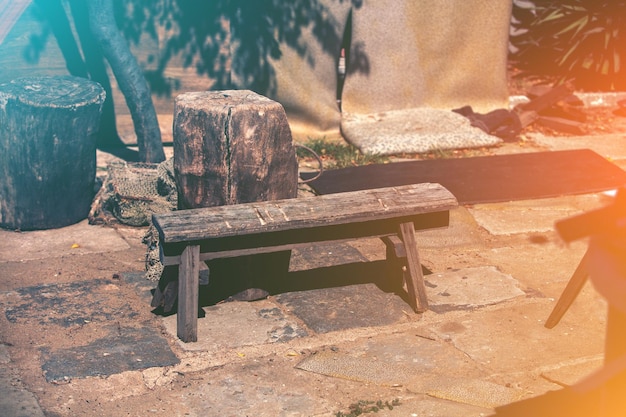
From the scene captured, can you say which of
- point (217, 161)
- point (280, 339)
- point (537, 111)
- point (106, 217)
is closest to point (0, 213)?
point (106, 217)

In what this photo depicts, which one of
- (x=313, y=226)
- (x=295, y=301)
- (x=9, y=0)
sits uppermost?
(x=9, y=0)

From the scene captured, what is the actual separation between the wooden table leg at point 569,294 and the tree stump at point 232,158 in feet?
5.71

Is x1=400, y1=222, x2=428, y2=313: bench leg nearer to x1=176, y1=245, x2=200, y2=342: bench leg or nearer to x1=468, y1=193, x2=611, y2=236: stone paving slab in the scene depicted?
x1=176, y1=245, x2=200, y2=342: bench leg

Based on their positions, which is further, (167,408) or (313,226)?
(313,226)

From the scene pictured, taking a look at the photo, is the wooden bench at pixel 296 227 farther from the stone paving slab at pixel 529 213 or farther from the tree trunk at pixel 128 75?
the tree trunk at pixel 128 75

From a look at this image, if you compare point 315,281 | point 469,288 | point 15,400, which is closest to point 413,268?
point 469,288

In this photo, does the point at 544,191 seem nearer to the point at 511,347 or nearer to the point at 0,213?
the point at 511,347

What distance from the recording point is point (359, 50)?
909 centimetres

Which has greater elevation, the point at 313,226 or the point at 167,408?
the point at 313,226

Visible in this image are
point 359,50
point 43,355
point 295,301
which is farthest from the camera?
point 359,50

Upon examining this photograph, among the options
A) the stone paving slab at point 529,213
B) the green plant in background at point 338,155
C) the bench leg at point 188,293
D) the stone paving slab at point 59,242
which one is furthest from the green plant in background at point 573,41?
the bench leg at point 188,293

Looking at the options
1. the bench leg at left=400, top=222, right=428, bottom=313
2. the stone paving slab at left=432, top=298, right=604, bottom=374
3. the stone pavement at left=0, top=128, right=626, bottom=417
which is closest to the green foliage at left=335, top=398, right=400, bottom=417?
the stone pavement at left=0, top=128, right=626, bottom=417

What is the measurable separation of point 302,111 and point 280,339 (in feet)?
15.5

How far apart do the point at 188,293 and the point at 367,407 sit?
123 centimetres
